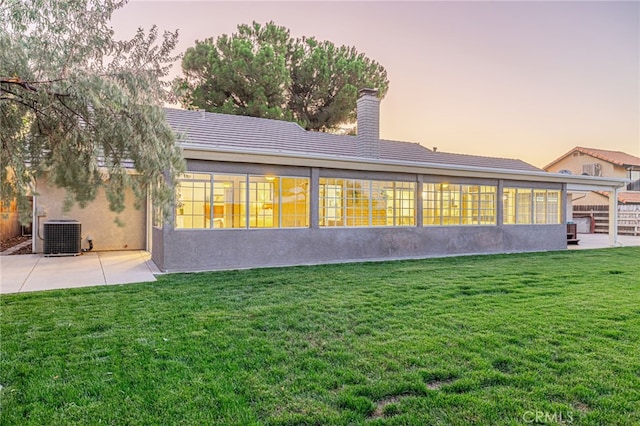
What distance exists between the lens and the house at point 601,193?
21.0m

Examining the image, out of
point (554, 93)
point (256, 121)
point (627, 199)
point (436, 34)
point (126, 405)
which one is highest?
point (436, 34)

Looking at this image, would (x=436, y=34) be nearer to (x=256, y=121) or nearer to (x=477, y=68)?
(x=477, y=68)

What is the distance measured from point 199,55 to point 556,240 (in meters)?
17.4

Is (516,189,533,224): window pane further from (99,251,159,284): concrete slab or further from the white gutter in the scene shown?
(99,251,159,284): concrete slab

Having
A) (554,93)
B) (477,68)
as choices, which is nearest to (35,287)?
(477,68)

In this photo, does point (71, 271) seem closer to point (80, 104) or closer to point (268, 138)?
point (268, 138)

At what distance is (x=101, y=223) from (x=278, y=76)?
34.1 feet

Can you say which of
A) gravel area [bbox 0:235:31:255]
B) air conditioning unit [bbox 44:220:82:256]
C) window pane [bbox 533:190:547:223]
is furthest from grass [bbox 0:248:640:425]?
window pane [bbox 533:190:547:223]

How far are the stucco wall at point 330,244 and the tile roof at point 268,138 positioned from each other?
6.91 ft

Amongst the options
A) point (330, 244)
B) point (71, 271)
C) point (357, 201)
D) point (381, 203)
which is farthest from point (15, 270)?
point (381, 203)

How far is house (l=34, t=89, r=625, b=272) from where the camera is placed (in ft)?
28.8

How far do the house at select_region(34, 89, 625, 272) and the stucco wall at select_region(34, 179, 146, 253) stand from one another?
0.11 ft

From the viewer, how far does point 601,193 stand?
75.9 ft

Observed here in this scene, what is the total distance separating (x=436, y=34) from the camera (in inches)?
513
